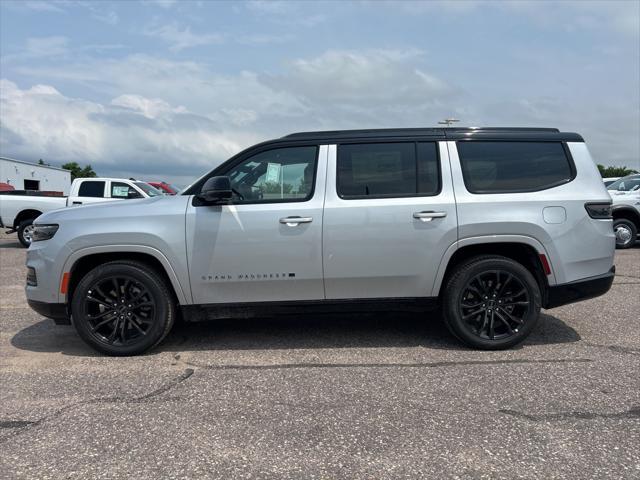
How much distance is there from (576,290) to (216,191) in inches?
128

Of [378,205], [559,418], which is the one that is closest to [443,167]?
[378,205]

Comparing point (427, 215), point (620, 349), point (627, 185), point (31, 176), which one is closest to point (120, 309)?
point (427, 215)

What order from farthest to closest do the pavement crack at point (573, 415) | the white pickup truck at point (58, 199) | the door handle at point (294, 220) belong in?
1. the white pickup truck at point (58, 199)
2. the door handle at point (294, 220)
3. the pavement crack at point (573, 415)

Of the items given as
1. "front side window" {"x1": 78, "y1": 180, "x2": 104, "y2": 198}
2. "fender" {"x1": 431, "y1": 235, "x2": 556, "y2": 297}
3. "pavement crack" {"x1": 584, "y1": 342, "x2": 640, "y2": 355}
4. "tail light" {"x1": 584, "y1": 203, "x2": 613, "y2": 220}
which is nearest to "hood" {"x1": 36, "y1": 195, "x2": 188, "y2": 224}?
"fender" {"x1": 431, "y1": 235, "x2": 556, "y2": 297}

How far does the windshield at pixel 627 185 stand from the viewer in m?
11.9

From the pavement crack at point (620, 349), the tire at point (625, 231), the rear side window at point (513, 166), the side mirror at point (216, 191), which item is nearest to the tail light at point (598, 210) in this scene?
the rear side window at point (513, 166)

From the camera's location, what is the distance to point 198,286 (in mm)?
4516

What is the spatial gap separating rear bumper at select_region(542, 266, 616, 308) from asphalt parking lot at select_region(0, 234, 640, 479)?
0.45 metres

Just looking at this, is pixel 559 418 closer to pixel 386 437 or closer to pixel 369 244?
pixel 386 437

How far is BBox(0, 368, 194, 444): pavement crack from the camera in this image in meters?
3.25

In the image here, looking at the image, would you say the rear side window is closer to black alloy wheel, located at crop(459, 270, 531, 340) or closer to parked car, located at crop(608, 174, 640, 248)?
black alloy wheel, located at crop(459, 270, 531, 340)

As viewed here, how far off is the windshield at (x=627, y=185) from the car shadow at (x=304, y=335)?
7.86 m

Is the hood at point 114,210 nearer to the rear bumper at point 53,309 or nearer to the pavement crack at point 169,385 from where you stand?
the rear bumper at point 53,309

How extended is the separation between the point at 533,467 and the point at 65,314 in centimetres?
388
